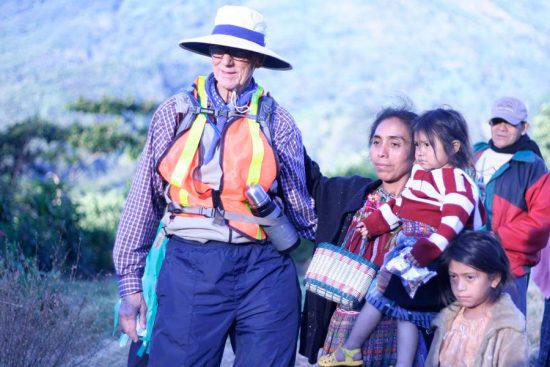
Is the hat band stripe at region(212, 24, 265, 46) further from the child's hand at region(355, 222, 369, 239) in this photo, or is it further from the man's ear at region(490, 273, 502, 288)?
the man's ear at region(490, 273, 502, 288)

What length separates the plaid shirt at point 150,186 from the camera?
13.8 feet

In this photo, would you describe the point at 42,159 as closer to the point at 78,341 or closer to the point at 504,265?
the point at 78,341

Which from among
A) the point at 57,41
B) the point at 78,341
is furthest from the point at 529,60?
the point at 78,341

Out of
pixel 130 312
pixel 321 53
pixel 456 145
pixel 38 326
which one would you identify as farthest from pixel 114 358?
pixel 321 53

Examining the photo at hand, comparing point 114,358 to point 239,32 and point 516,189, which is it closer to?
point 516,189

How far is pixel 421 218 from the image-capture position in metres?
4.39

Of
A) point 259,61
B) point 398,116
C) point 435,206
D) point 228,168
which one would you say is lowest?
point 435,206

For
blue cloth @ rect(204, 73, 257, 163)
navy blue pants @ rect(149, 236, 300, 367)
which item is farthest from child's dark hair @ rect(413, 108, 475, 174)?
navy blue pants @ rect(149, 236, 300, 367)

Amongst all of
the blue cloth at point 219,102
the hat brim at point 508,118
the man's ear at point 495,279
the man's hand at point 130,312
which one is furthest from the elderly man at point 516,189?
the man's hand at point 130,312

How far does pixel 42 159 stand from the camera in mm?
18922

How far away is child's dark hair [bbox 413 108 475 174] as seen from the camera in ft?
14.6

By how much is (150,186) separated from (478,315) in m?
1.66

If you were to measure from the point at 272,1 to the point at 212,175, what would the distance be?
5412 centimetres

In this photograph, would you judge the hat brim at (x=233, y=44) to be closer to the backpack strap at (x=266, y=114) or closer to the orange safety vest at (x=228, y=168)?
the backpack strap at (x=266, y=114)
